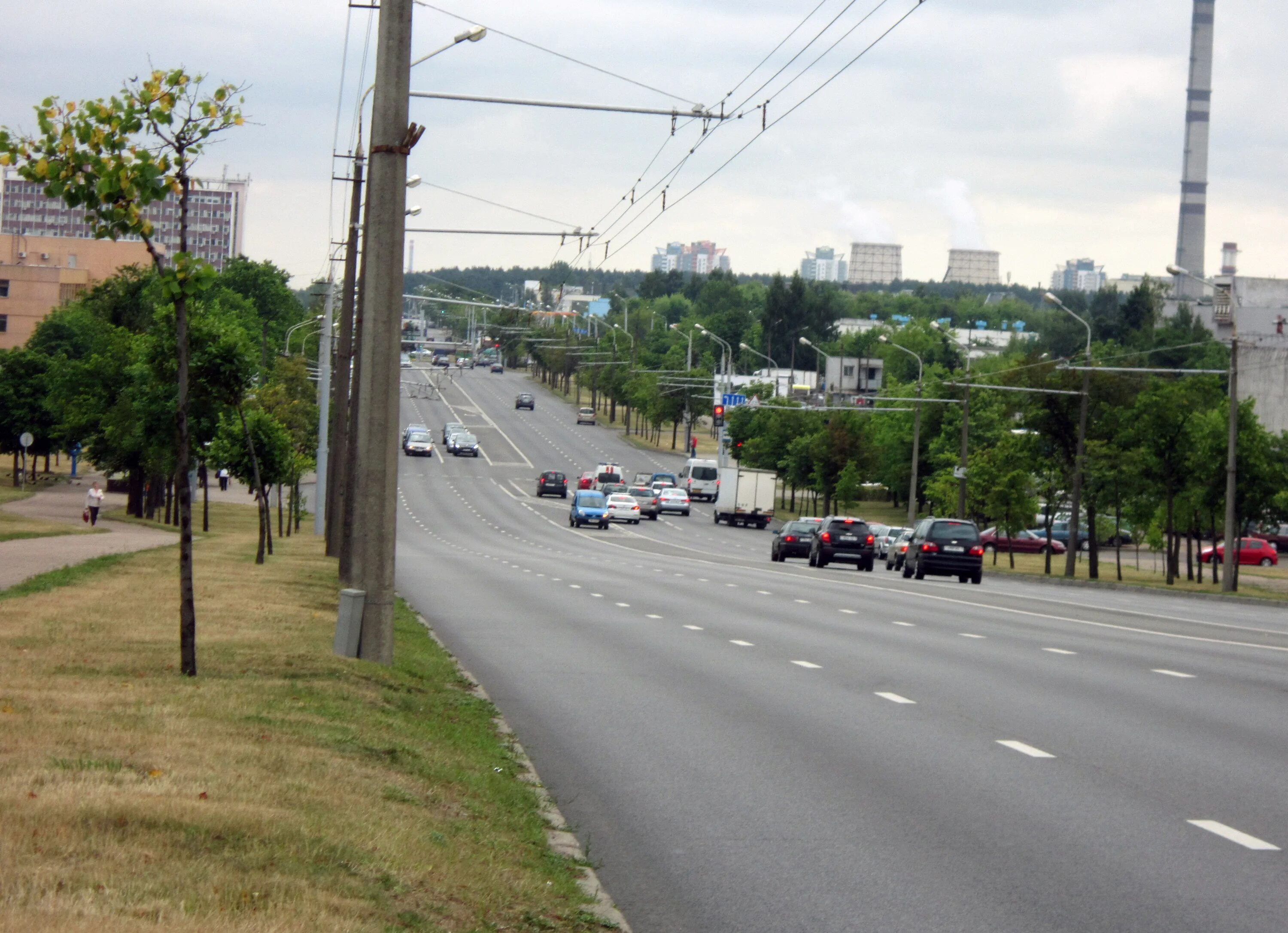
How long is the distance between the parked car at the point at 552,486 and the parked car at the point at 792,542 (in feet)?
137

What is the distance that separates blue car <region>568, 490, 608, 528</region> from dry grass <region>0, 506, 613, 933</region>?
5672 centimetres

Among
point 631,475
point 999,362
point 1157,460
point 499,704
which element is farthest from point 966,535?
point 999,362

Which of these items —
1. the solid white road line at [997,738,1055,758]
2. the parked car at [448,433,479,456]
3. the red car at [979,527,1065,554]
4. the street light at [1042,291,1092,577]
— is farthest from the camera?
the parked car at [448,433,479,456]

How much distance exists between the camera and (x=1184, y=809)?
29.0 feet

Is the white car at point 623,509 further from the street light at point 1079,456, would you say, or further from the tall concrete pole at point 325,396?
the street light at point 1079,456

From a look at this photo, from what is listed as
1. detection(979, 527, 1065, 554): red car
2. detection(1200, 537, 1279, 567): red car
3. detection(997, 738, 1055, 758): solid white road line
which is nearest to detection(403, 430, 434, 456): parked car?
detection(979, 527, 1065, 554): red car

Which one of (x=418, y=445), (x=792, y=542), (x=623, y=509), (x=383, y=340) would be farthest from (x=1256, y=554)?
(x=383, y=340)

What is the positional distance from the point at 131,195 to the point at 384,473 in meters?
3.42

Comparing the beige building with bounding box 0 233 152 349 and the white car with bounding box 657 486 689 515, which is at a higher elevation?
the beige building with bounding box 0 233 152 349

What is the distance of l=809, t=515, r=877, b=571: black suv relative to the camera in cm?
4431

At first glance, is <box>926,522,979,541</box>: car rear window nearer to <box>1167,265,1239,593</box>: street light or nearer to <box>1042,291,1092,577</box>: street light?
<box>1167,265,1239,593</box>: street light

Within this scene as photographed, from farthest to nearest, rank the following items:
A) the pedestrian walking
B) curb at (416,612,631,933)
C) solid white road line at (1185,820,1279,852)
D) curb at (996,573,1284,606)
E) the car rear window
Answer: the pedestrian walking < the car rear window < curb at (996,573,1284,606) < solid white road line at (1185,820,1279,852) < curb at (416,612,631,933)

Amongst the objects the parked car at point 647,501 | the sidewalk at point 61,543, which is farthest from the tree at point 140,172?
the parked car at point 647,501

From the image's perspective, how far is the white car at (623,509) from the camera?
245ft
